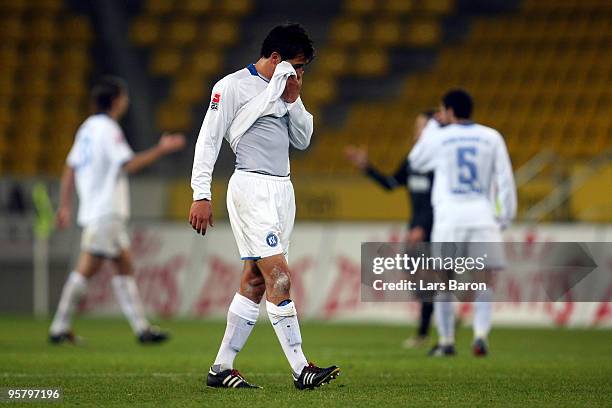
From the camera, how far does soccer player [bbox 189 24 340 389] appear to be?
263 inches

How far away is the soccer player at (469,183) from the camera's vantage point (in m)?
9.81

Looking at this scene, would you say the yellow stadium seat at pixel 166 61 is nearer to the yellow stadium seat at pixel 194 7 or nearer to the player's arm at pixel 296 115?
the yellow stadium seat at pixel 194 7

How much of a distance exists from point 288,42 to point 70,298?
5101mm

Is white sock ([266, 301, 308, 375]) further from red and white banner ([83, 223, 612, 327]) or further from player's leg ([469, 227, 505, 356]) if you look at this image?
red and white banner ([83, 223, 612, 327])

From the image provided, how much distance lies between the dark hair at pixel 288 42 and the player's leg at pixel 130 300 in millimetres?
4876

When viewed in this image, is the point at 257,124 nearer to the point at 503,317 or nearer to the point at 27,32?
the point at 503,317

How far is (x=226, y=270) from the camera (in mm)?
16141

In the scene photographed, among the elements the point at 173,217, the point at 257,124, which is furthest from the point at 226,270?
the point at 257,124

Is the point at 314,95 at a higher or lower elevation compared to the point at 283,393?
higher

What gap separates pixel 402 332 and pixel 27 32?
1085cm

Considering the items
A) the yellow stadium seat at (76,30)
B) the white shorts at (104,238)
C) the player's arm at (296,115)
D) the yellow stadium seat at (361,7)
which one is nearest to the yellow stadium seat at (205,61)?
the yellow stadium seat at (76,30)

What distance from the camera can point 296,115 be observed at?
691 cm

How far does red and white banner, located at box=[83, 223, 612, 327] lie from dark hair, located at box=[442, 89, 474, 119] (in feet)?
17.1

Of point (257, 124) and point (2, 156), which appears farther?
point (2, 156)
